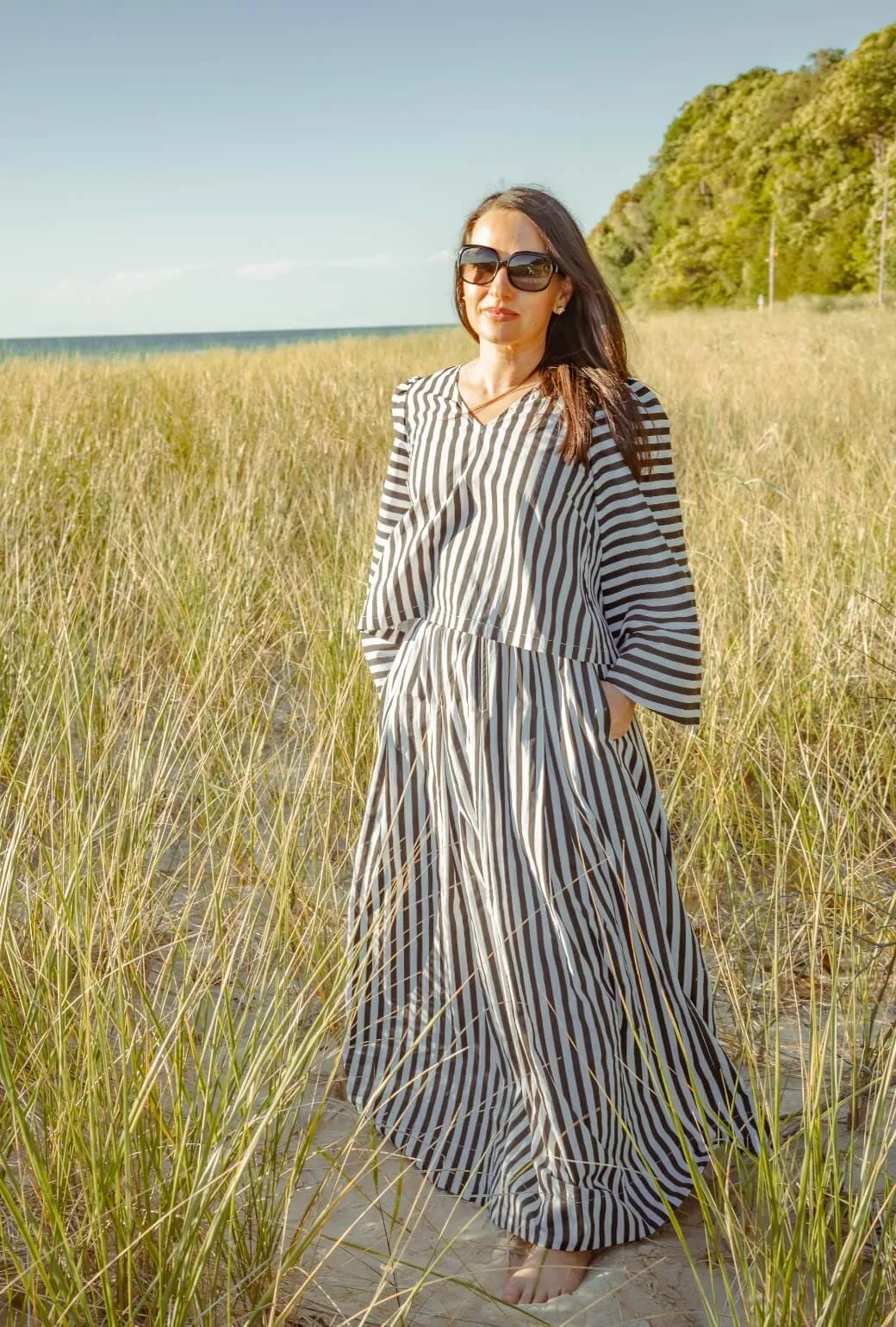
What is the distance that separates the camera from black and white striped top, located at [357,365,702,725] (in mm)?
1470

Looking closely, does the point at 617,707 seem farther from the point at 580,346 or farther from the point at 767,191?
the point at 767,191

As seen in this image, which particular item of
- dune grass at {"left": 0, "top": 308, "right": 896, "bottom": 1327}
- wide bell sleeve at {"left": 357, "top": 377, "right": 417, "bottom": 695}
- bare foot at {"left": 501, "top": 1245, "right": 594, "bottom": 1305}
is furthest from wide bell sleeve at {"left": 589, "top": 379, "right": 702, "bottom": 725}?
bare foot at {"left": 501, "top": 1245, "right": 594, "bottom": 1305}

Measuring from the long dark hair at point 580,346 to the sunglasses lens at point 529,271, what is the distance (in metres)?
0.03

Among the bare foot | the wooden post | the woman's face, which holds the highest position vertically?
the wooden post

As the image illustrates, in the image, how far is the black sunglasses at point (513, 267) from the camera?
4.92ft

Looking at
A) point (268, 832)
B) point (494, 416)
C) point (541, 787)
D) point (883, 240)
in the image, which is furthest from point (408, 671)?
point (883, 240)

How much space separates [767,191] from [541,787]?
104ft

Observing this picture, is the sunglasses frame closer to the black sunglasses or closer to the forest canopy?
the black sunglasses

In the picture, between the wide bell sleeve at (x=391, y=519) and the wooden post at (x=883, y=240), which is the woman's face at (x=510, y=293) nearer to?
the wide bell sleeve at (x=391, y=519)

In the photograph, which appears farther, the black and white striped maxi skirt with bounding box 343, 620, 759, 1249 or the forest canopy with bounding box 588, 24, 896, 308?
the forest canopy with bounding box 588, 24, 896, 308

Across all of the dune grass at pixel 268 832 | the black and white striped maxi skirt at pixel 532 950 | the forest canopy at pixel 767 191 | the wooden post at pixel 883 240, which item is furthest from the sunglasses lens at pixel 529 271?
the forest canopy at pixel 767 191

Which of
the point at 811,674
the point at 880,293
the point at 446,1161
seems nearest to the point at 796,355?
the point at 811,674

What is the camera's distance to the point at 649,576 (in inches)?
59.3

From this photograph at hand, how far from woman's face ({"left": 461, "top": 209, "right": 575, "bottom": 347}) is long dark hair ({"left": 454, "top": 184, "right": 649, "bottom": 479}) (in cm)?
2
